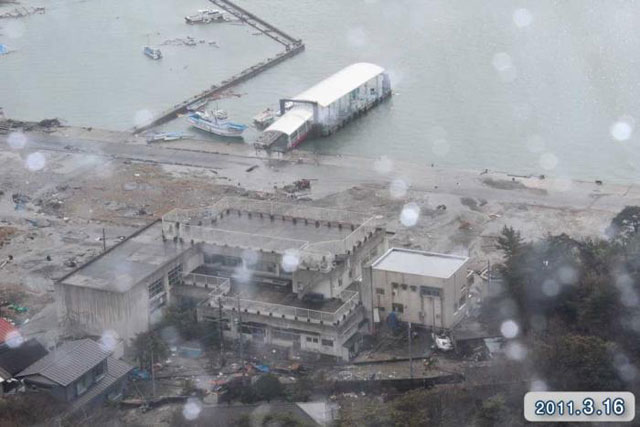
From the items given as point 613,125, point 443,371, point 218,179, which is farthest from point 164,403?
point 613,125

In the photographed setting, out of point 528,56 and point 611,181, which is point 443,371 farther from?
point 528,56

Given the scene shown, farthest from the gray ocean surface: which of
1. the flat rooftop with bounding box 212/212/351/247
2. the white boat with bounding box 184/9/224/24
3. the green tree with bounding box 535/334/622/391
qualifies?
the green tree with bounding box 535/334/622/391

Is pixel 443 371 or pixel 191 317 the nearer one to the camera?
pixel 443 371

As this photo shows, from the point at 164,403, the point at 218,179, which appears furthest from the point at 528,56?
the point at 164,403

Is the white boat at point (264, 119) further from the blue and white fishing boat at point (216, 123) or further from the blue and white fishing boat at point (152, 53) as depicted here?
the blue and white fishing boat at point (152, 53)

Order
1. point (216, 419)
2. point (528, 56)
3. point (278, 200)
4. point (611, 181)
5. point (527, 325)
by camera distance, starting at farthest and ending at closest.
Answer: point (528, 56) → point (611, 181) → point (278, 200) → point (527, 325) → point (216, 419)

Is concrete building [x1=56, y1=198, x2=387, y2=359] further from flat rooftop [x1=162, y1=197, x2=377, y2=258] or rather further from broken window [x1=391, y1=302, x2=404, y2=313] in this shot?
broken window [x1=391, y1=302, x2=404, y2=313]

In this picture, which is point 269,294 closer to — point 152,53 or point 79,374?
point 79,374

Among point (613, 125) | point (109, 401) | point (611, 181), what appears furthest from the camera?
point (613, 125)

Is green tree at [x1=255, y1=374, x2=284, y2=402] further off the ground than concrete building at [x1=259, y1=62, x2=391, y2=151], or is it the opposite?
green tree at [x1=255, y1=374, x2=284, y2=402]
